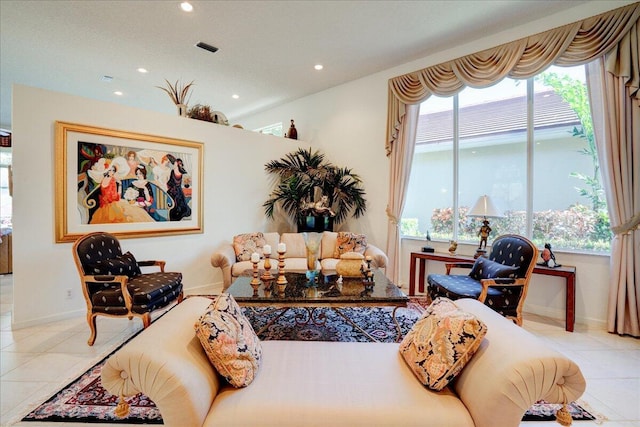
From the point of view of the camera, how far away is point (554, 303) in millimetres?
3504

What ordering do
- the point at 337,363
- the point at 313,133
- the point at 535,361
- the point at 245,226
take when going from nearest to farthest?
the point at 535,361
the point at 337,363
the point at 245,226
the point at 313,133

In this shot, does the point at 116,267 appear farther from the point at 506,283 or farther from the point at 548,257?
the point at 548,257

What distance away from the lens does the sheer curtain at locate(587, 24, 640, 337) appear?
2.91m

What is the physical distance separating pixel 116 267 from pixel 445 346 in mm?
3073

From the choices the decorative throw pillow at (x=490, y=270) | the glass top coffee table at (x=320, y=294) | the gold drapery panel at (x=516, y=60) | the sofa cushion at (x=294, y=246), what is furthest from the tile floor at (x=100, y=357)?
the gold drapery panel at (x=516, y=60)

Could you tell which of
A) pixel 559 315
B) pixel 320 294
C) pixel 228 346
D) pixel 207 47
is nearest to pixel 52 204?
pixel 207 47

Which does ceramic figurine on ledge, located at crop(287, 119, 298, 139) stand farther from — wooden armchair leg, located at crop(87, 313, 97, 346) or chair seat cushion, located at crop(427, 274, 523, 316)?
wooden armchair leg, located at crop(87, 313, 97, 346)

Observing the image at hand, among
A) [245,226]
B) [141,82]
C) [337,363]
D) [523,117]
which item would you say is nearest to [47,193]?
[245,226]

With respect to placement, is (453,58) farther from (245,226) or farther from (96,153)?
(96,153)

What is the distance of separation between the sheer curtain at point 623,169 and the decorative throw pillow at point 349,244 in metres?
2.71

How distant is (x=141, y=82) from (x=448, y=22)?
489 centimetres

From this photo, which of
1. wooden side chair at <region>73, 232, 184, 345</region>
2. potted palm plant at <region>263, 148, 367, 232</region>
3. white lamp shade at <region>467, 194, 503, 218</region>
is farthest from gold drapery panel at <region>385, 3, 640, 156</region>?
wooden side chair at <region>73, 232, 184, 345</region>

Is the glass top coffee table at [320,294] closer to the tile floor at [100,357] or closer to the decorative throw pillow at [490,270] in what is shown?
the decorative throw pillow at [490,270]

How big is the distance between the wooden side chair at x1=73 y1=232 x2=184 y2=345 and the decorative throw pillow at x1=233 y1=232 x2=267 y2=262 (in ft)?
3.65
